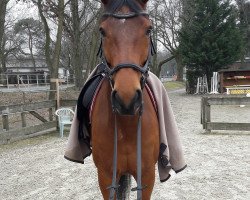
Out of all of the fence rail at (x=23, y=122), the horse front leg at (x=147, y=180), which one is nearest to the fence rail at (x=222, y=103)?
the fence rail at (x=23, y=122)

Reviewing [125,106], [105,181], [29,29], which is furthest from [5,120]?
[29,29]

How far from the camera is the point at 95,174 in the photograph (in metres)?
6.16

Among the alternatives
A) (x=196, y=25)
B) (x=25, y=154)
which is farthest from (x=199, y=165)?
(x=196, y=25)

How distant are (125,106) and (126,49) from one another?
1.30 feet

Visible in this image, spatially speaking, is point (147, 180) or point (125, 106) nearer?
point (125, 106)

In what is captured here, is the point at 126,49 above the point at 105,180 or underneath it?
above

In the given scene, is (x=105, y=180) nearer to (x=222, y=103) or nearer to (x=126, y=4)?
(x=126, y=4)

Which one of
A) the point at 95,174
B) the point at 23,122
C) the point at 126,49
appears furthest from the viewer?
the point at 23,122

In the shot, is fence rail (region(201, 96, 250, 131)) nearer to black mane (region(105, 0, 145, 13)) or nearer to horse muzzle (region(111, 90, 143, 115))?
black mane (region(105, 0, 145, 13))

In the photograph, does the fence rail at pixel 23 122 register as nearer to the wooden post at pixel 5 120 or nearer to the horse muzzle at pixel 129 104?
the wooden post at pixel 5 120

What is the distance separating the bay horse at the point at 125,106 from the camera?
221 cm

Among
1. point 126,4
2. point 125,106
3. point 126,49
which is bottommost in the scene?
point 125,106

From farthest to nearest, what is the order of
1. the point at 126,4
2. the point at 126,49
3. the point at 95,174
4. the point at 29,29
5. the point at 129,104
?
the point at 29,29
the point at 95,174
the point at 126,4
the point at 126,49
the point at 129,104

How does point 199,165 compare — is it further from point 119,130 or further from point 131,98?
point 131,98
